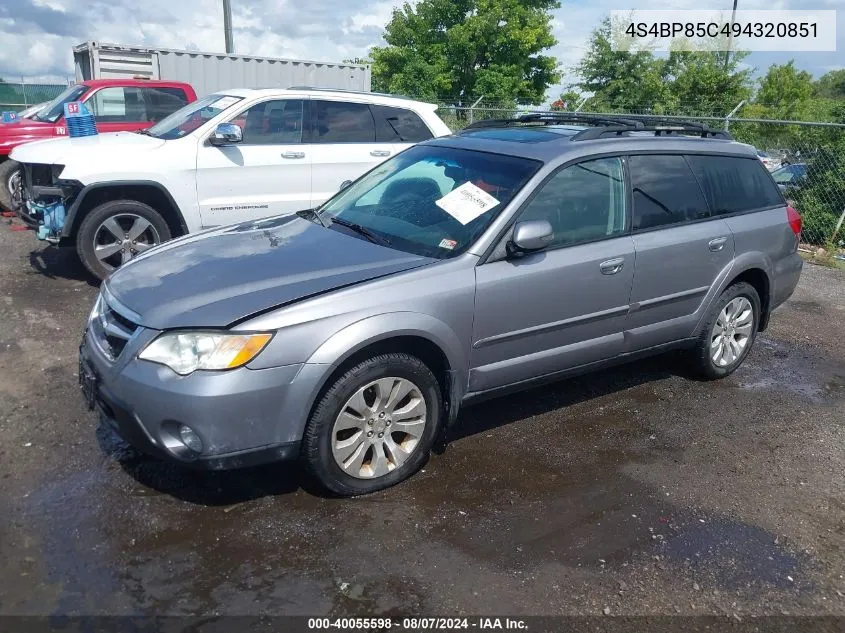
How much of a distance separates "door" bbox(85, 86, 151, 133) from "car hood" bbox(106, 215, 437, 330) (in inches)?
277

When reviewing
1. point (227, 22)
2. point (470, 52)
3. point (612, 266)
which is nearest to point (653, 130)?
point (612, 266)

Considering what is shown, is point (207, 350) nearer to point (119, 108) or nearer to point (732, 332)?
point (732, 332)

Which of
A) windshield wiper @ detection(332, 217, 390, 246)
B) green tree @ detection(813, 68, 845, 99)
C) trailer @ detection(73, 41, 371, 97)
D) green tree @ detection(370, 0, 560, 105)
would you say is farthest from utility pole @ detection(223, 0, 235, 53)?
green tree @ detection(813, 68, 845, 99)

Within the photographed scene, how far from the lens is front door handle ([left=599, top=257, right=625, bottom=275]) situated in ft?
14.0

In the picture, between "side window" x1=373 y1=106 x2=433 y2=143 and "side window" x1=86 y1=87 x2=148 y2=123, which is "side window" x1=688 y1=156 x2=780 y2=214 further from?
"side window" x1=86 y1=87 x2=148 y2=123

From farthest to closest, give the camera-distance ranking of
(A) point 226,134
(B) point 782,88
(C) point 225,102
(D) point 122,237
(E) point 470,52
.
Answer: (B) point 782,88
(E) point 470,52
(C) point 225,102
(D) point 122,237
(A) point 226,134

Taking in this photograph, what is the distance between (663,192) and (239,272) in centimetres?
275

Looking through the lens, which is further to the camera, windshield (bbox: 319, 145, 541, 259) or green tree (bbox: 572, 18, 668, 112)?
green tree (bbox: 572, 18, 668, 112)

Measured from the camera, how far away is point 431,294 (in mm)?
3604

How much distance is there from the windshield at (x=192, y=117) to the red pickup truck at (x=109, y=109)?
11.0 feet

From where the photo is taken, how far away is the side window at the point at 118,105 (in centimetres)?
1042

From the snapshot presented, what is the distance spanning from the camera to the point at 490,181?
13.8 feet

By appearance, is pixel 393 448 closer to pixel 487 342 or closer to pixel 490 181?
pixel 487 342

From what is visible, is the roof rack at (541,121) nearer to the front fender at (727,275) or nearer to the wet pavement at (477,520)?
the front fender at (727,275)
